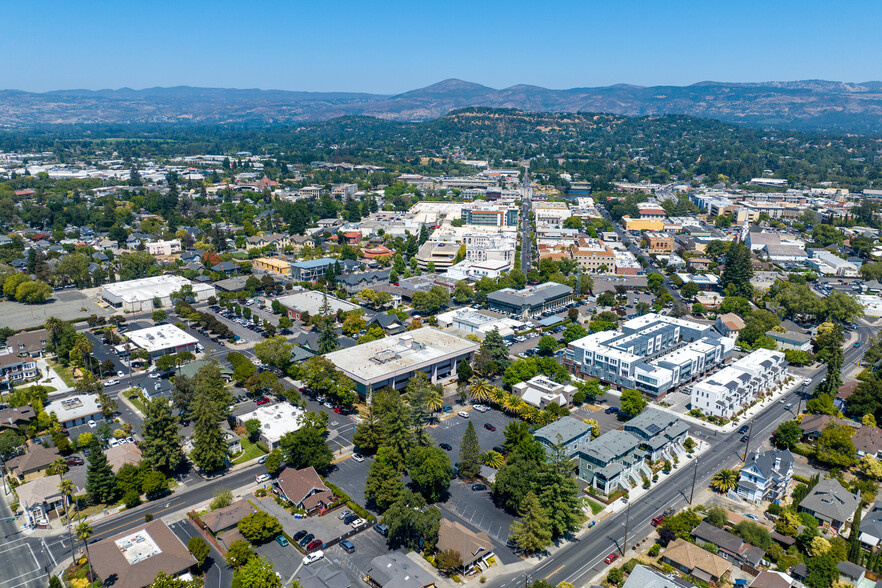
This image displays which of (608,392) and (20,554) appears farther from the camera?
(608,392)

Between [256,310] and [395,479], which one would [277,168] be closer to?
[256,310]

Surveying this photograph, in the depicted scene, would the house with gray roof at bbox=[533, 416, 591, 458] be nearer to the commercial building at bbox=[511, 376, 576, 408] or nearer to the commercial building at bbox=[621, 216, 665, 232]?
the commercial building at bbox=[511, 376, 576, 408]

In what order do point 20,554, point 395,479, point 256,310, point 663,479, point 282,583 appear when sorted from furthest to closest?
point 256,310, point 663,479, point 395,479, point 20,554, point 282,583

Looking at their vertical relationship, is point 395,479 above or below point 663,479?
above

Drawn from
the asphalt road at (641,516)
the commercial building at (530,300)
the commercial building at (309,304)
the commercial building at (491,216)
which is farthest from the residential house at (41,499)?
the commercial building at (491,216)

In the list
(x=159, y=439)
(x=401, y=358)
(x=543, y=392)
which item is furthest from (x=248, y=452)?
(x=543, y=392)

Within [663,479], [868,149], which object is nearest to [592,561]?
[663,479]

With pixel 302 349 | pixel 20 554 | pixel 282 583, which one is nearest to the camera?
pixel 282 583
